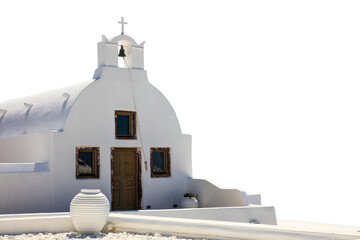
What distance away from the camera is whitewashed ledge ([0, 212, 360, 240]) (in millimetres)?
8398

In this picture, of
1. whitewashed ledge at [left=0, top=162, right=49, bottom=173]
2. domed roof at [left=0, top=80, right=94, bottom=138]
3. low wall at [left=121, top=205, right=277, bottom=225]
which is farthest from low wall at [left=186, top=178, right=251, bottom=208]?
whitewashed ledge at [left=0, top=162, right=49, bottom=173]

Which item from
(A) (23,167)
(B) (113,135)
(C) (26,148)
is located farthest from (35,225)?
(C) (26,148)

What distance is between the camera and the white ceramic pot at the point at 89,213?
35.8 ft

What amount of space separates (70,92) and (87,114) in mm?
1583

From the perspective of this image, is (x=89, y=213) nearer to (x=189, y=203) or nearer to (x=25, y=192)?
(x=25, y=192)

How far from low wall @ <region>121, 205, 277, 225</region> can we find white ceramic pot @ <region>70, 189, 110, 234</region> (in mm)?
3304

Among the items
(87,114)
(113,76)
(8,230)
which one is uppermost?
(113,76)

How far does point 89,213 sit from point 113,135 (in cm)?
600

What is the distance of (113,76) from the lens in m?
17.1

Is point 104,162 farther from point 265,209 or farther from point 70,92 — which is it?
point 265,209

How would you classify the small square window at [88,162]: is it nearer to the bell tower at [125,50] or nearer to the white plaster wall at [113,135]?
the white plaster wall at [113,135]

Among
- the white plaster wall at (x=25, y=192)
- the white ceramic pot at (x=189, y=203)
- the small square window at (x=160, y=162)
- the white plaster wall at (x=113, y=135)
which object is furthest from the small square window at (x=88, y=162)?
the white ceramic pot at (x=189, y=203)

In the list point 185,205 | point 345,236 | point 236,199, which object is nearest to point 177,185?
point 185,205

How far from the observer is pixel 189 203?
17078 millimetres
